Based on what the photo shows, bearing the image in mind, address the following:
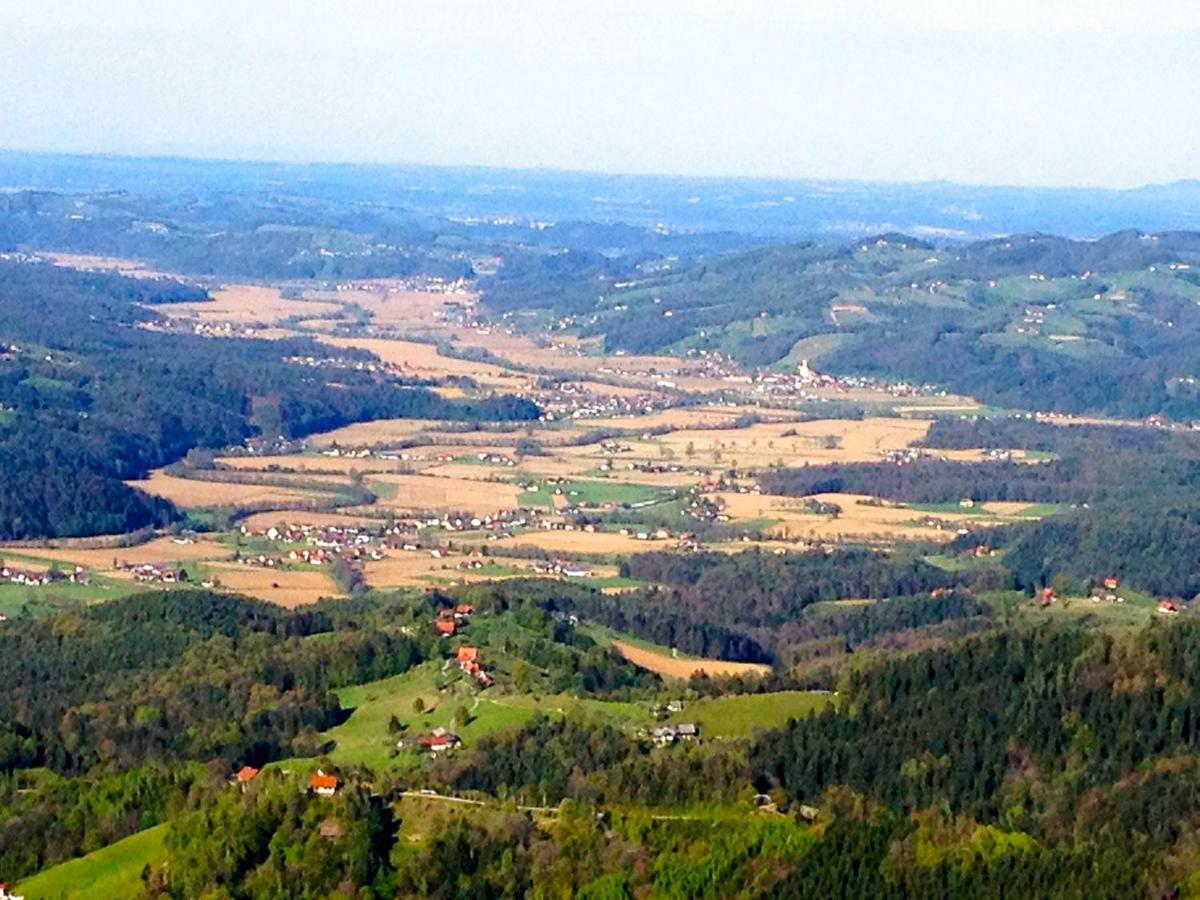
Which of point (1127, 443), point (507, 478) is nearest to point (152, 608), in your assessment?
point (507, 478)

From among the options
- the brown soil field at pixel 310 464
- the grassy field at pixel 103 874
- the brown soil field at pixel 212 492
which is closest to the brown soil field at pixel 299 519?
the brown soil field at pixel 212 492

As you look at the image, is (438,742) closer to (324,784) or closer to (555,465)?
(324,784)

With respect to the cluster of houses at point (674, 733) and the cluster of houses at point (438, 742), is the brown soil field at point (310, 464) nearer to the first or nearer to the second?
the cluster of houses at point (438, 742)

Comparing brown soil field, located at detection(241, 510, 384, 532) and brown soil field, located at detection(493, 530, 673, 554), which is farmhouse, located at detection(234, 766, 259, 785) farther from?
brown soil field, located at detection(241, 510, 384, 532)

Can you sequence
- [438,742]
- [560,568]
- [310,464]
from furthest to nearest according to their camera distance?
[310,464] < [560,568] < [438,742]

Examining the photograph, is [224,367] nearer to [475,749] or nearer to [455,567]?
[455,567]

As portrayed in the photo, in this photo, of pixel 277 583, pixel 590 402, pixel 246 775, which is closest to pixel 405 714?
pixel 246 775
